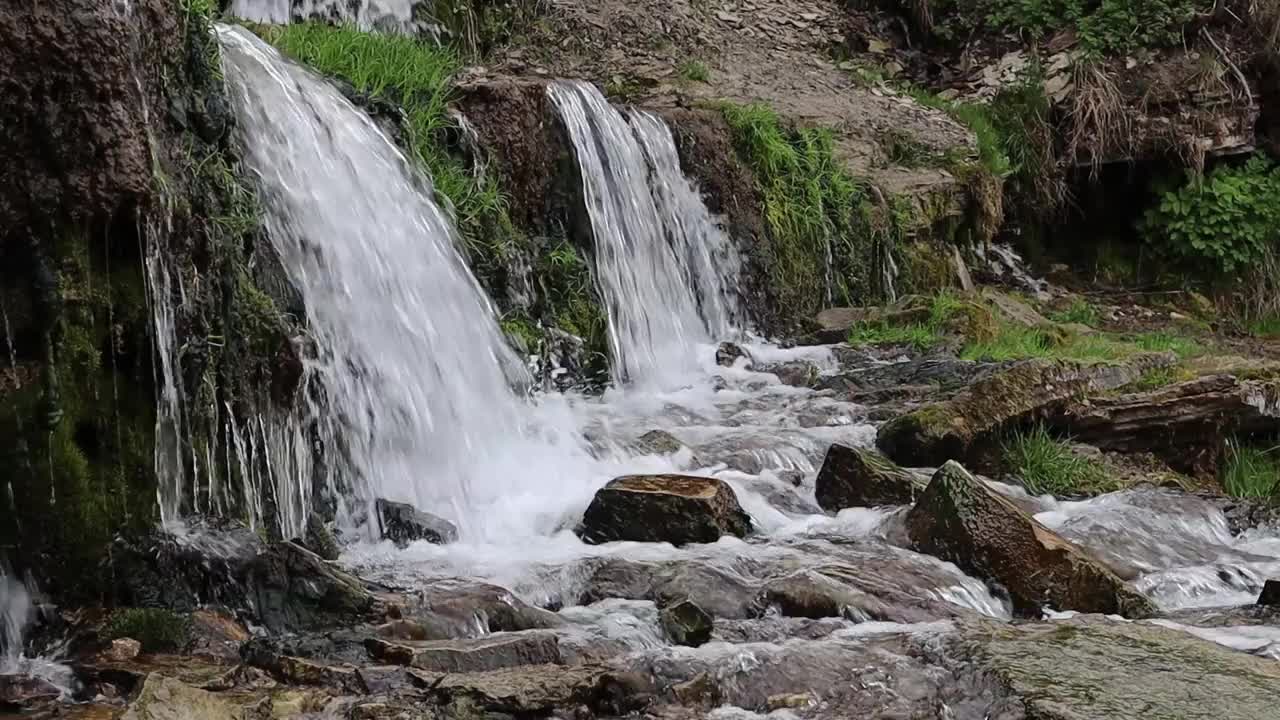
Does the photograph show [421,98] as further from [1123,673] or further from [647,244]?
[1123,673]

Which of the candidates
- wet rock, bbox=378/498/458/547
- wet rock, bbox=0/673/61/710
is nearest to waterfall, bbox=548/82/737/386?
wet rock, bbox=378/498/458/547

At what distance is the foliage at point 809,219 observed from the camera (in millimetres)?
9836

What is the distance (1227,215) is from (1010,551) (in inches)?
336

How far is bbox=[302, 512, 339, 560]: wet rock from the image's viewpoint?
4.61 m

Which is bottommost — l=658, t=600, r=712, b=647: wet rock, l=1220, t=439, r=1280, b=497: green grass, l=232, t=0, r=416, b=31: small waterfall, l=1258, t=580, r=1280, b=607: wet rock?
l=1220, t=439, r=1280, b=497: green grass

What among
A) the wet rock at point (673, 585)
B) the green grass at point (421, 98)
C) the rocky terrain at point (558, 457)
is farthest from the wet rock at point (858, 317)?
the wet rock at point (673, 585)

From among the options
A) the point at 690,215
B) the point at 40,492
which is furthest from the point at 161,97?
the point at 690,215

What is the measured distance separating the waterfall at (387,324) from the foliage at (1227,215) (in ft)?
25.2

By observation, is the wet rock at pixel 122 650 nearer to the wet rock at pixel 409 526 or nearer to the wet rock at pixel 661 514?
the wet rock at pixel 409 526

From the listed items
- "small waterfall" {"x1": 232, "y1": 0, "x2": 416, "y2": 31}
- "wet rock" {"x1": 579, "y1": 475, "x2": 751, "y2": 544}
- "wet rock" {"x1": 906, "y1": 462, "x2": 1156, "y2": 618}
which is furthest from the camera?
"small waterfall" {"x1": 232, "y1": 0, "x2": 416, "y2": 31}

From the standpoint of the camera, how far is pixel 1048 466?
20.8 ft

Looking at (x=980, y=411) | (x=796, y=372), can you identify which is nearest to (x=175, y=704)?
(x=980, y=411)

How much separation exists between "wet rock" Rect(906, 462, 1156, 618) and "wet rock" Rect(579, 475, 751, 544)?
0.73m

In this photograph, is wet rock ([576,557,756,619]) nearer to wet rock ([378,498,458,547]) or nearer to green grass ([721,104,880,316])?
wet rock ([378,498,458,547])
